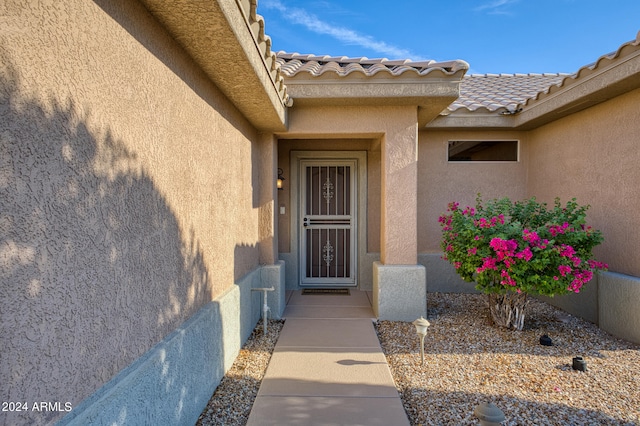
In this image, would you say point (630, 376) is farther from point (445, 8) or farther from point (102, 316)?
point (445, 8)

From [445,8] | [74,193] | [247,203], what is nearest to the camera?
[74,193]

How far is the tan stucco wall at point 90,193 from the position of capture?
5.49 ft

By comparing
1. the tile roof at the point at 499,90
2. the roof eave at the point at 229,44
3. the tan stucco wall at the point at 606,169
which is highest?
the tile roof at the point at 499,90

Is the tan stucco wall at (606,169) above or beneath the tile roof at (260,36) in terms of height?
beneath

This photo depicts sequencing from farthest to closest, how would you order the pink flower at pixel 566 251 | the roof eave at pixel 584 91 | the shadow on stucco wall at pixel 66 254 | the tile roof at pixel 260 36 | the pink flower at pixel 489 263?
the pink flower at pixel 489 263 < the pink flower at pixel 566 251 < the roof eave at pixel 584 91 < the tile roof at pixel 260 36 < the shadow on stucco wall at pixel 66 254

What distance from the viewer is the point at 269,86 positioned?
4703 millimetres

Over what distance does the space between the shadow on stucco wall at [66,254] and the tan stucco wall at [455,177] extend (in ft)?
23.9

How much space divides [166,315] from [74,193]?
1504 millimetres

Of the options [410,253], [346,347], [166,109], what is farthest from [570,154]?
[166,109]

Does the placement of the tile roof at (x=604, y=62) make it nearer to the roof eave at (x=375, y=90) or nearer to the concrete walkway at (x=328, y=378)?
the roof eave at (x=375, y=90)

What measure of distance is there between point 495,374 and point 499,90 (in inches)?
331

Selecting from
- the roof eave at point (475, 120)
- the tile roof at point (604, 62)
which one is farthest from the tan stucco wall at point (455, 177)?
A: the tile roof at point (604, 62)

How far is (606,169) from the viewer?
6.39 meters

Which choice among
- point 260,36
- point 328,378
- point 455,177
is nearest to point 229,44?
point 260,36
